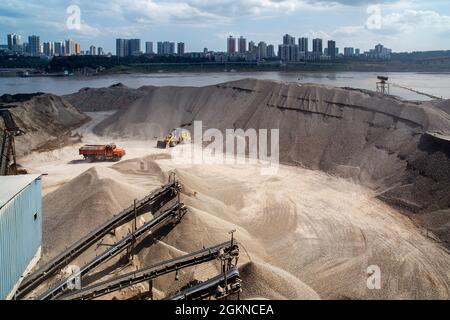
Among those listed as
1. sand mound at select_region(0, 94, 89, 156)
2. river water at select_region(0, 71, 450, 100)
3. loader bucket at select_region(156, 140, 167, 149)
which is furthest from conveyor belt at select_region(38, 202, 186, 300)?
river water at select_region(0, 71, 450, 100)

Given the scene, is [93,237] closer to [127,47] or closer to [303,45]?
[303,45]

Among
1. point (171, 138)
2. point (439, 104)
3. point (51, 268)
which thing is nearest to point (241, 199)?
point (51, 268)

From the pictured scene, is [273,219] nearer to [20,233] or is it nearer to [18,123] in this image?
[20,233]

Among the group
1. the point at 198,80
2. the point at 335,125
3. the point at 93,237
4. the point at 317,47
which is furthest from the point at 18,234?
the point at 317,47

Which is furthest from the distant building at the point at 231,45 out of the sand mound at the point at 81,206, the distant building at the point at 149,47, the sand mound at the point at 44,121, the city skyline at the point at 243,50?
the sand mound at the point at 81,206

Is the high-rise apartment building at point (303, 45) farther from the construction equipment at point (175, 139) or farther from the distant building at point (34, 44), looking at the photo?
the distant building at point (34, 44)
